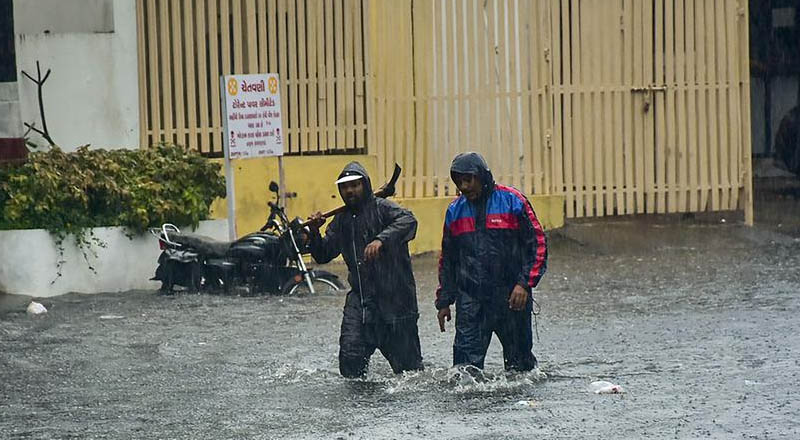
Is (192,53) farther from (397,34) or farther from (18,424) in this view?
(18,424)

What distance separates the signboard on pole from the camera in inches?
579

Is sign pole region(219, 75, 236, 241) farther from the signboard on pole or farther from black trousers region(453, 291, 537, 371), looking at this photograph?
black trousers region(453, 291, 537, 371)

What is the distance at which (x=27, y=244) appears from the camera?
14.1 meters

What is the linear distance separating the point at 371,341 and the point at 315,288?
4.88 meters

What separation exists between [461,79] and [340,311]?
15.0 ft

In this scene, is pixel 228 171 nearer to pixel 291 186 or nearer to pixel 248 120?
pixel 248 120

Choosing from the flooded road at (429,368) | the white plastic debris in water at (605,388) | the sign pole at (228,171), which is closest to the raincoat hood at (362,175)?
the flooded road at (429,368)

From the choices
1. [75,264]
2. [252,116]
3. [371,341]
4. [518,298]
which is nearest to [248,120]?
[252,116]

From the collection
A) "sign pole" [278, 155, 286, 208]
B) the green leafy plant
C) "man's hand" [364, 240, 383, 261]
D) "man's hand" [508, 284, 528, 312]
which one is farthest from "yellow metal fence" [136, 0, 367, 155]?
"man's hand" [508, 284, 528, 312]

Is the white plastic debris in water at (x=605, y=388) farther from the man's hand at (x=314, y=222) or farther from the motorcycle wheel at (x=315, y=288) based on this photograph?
the motorcycle wheel at (x=315, y=288)

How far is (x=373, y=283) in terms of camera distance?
973 centimetres

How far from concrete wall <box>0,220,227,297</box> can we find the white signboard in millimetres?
915

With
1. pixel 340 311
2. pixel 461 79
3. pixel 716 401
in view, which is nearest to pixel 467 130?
pixel 461 79

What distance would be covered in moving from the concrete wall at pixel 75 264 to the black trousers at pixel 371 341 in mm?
5294
